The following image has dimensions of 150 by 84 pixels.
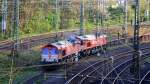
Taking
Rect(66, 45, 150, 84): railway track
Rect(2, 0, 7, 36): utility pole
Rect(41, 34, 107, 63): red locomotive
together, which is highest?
Rect(2, 0, 7, 36): utility pole

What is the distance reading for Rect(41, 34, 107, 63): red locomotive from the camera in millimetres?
29833

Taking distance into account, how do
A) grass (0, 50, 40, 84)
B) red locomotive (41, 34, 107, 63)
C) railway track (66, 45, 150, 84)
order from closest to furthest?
railway track (66, 45, 150, 84), grass (0, 50, 40, 84), red locomotive (41, 34, 107, 63)

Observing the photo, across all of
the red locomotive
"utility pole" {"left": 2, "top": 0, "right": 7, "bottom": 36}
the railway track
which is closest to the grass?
the red locomotive

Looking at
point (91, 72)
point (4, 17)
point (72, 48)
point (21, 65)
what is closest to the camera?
point (91, 72)

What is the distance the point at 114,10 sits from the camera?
6116 cm

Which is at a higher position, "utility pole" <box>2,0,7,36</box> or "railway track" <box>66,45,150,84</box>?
"utility pole" <box>2,0,7,36</box>

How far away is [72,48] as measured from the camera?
32312mm

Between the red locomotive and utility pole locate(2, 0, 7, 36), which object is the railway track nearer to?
the red locomotive

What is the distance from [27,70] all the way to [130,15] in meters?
33.7

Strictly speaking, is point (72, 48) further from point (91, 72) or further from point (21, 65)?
point (91, 72)

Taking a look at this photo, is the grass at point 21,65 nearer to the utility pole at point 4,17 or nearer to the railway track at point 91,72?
the railway track at point 91,72

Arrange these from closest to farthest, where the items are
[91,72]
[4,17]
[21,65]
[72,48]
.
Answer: [91,72]
[21,65]
[72,48]
[4,17]

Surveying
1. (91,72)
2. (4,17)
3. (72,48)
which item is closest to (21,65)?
(91,72)

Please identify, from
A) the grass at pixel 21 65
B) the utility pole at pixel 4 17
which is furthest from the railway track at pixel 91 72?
the utility pole at pixel 4 17
